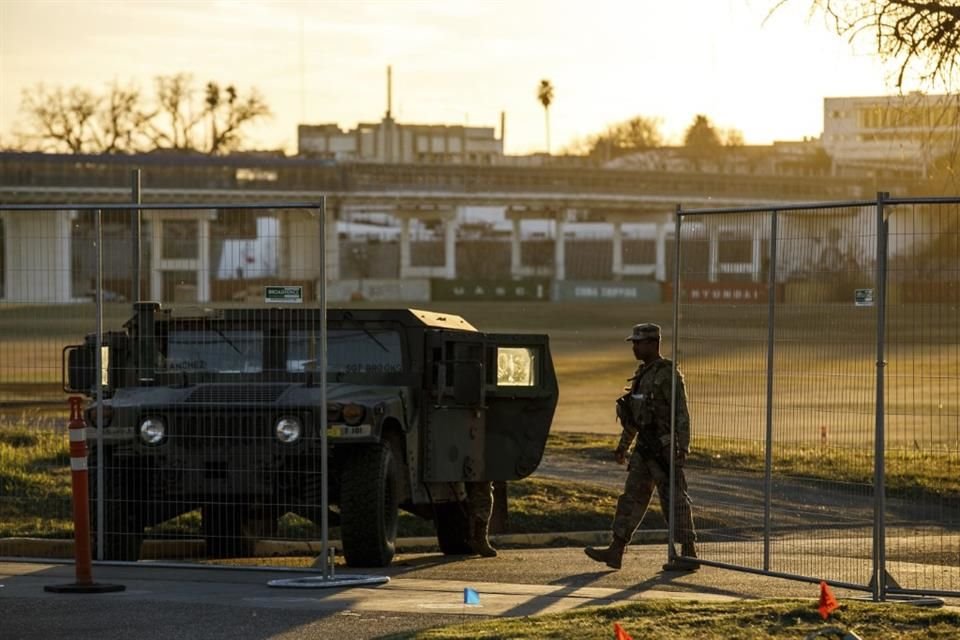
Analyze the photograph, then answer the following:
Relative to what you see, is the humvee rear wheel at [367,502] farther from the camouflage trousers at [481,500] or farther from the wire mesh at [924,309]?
the wire mesh at [924,309]

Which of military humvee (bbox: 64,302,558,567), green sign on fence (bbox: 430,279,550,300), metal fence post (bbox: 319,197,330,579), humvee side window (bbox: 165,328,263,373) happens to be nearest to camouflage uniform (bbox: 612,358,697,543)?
military humvee (bbox: 64,302,558,567)

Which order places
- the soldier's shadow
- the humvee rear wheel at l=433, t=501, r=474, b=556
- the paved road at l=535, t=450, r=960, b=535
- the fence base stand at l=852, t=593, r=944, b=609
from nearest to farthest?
the fence base stand at l=852, t=593, r=944, b=609 → the soldier's shadow → the humvee rear wheel at l=433, t=501, r=474, b=556 → the paved road at l=535, t=450, r=960, b=535

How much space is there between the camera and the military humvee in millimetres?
13633

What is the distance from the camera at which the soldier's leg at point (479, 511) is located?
1602 centimetres

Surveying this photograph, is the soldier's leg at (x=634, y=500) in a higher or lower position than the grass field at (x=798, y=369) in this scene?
lower

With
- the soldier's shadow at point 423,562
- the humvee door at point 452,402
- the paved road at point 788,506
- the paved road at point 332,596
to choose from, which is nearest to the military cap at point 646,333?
the humvee door at point 452,402

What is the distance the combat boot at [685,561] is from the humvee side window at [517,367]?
225 cm

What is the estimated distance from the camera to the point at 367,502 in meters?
13.7

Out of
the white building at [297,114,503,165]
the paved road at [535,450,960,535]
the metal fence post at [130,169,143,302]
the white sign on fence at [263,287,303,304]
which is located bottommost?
the paved road at [535,450,960,535]

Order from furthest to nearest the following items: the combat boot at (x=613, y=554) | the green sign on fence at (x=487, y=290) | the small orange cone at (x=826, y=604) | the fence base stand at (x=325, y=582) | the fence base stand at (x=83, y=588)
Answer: the green sign on fence at (x=487, y=290)
the combat boot at (x=613, y=554)
the fence base stand at (x=325, y=582)
the fence base stand at (x=83, y=588)
the small orange cone at (x=826, y=604)

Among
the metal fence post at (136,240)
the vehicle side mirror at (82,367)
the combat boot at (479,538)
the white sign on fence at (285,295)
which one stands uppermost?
the metal fence post at (136,240)

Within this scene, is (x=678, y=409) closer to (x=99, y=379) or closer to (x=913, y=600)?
(x=913, y=600)

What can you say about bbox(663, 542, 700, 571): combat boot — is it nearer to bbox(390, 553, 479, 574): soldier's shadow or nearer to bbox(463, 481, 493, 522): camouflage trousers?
bbox(390, 553, 479, 574): soldier's shadow

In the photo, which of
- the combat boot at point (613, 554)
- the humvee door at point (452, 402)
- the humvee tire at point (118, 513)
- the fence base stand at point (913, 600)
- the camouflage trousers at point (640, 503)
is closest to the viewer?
the fence base stand at point (913, 600)
